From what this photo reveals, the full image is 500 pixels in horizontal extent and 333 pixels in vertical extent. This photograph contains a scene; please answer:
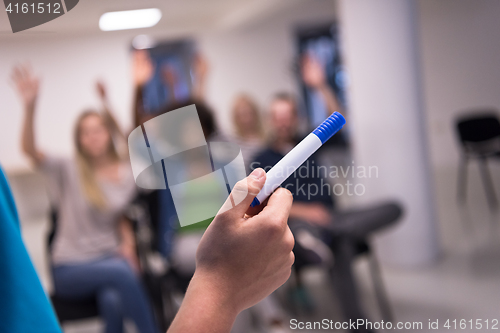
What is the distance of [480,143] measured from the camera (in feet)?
6.13

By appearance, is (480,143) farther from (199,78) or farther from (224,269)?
(224,269)

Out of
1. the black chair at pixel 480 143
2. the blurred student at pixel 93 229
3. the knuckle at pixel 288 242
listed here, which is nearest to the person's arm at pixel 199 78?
the knuckle at pixel 288 242

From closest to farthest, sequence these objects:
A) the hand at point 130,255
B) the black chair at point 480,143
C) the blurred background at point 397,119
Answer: the blurred background at point 397,119 < the hand at point 130,255 < the black chair at point 480,143

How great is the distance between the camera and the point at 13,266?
250mm

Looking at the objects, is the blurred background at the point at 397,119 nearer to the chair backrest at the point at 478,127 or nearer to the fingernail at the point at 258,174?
the chair backrest at the point at 478,127

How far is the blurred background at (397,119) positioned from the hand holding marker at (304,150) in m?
0.13

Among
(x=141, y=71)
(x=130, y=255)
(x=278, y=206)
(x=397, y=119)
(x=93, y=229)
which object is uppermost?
(x=141, y=71)

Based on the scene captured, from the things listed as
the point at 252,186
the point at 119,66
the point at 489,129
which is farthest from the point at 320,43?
the point at 252,186

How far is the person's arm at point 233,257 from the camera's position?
0.28 meters

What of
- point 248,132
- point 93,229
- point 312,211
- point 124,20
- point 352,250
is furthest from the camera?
point 93,229

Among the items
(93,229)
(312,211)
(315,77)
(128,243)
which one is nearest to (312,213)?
(312,211)

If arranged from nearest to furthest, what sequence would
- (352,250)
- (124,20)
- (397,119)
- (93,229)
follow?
(124,20), (352,250), (93,229), (397,119)

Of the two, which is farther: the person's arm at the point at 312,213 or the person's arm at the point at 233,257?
the person's arm at the point at 312,213

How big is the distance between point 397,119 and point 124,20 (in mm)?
1008
